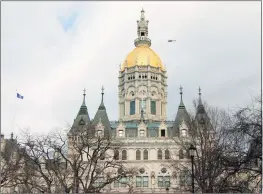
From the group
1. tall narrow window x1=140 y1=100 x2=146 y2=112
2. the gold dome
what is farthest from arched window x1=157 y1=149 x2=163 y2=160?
the gold dome

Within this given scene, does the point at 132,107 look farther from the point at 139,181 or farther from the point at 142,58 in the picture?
the point at 139,181

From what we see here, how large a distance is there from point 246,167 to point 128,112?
71878 millimetres

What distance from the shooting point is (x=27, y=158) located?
46.5 meters

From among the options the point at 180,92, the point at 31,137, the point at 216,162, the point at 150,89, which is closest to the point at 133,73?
the point at 150,89

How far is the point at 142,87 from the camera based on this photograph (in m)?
107

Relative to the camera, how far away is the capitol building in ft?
271

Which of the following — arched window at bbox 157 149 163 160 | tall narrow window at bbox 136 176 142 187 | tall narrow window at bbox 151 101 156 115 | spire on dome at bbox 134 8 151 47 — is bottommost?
tall narrow window at bbox 136 176 142 187

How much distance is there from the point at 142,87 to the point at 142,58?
31.3 ft

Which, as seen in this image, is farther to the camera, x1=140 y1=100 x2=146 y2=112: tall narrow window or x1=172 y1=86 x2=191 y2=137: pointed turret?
x1=140 y1=100 x2=146 y2=112: tall narrow window

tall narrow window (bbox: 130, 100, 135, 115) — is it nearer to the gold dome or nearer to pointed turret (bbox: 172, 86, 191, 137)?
the gold dome

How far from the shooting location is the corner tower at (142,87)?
105250 millimetres

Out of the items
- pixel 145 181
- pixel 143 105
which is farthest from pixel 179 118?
pixel 143 105

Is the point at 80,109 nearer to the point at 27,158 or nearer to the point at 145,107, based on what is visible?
the point at 145,107

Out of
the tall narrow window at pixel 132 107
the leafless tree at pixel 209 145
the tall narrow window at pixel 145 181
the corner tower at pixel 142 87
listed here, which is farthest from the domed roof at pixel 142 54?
the leafless tree at pixel 209 145
